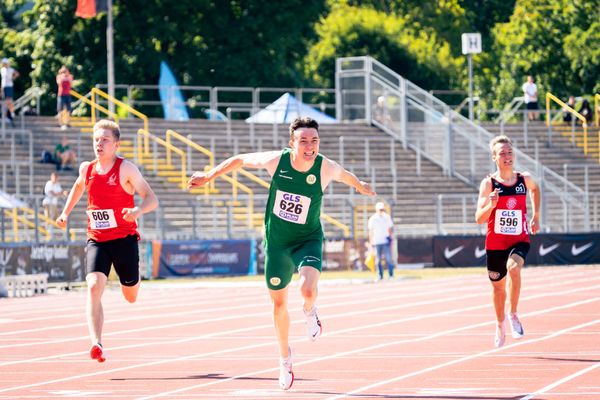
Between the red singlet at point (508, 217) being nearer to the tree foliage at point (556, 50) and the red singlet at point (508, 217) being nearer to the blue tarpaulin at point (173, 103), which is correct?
the blue tarpaulin at point (173, 103)

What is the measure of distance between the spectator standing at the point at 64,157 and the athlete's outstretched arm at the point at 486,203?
88.4 ft

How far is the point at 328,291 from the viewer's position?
3055 cm

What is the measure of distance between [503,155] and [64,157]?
2730 cm

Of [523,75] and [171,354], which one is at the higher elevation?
[523,75]

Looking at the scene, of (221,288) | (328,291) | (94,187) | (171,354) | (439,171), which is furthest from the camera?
(439,171)

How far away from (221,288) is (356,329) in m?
13.8

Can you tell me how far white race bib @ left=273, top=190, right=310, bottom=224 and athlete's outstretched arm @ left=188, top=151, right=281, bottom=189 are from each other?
23cm

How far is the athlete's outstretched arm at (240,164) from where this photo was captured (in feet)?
41.7

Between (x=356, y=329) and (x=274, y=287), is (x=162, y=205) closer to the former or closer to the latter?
(x=356, y=329)

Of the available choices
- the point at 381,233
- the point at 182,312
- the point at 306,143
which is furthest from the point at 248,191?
the point at 306,143

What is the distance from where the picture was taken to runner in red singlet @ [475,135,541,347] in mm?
16188

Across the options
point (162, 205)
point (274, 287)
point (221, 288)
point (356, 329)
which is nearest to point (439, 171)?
point (162, 205)

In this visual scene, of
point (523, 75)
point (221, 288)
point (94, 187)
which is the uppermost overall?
point (523, 75)

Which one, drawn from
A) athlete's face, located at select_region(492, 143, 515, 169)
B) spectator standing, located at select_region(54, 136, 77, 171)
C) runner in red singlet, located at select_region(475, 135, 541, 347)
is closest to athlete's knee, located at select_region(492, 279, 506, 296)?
runner in red singlet, located at select_region(475, 135, 541, 347)
